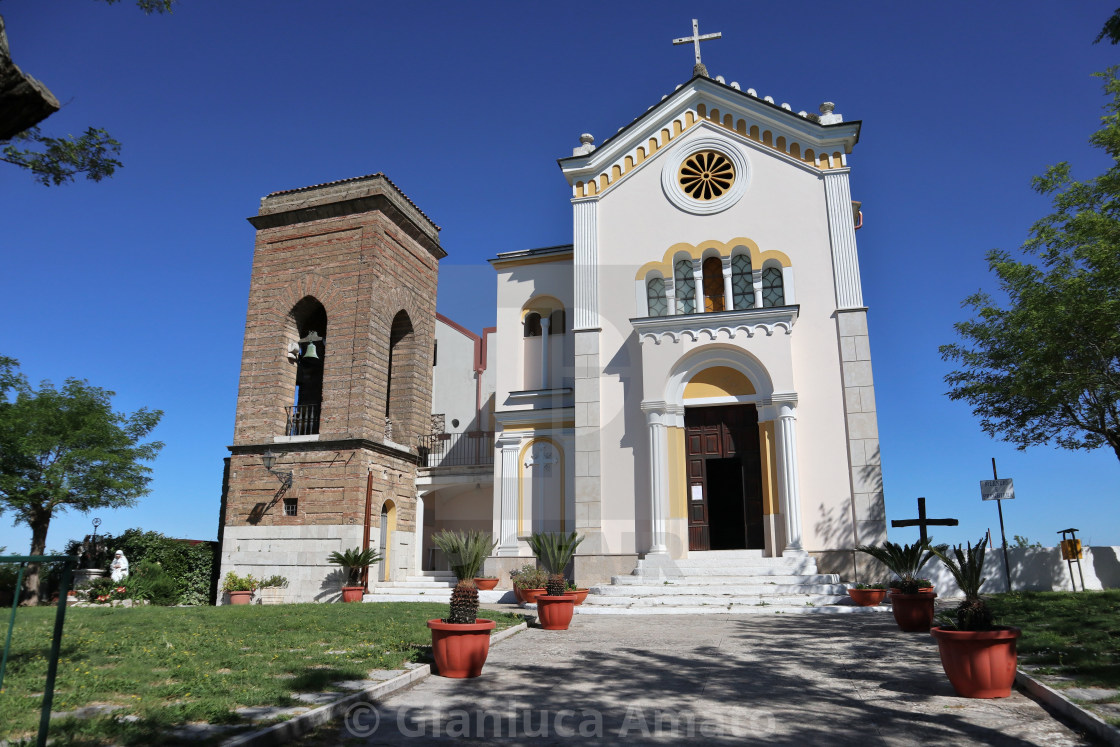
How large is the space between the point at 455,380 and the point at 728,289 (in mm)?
13041

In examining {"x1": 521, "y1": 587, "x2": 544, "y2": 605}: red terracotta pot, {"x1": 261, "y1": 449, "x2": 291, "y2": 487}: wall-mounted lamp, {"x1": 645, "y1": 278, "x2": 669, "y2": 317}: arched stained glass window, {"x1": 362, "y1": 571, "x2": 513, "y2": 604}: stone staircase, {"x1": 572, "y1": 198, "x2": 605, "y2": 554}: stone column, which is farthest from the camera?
{"x1": 261, "y1": 449, "x2": 291, "y2": 487}: wall-mounted lamp

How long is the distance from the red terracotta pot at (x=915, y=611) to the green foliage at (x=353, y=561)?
1255 cm

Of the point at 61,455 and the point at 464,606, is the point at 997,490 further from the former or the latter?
the point at 61,455

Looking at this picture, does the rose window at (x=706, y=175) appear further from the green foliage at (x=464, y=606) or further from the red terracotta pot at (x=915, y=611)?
the green foliage at (x=464, y=606)

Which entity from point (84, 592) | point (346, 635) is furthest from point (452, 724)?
point (84, 592)

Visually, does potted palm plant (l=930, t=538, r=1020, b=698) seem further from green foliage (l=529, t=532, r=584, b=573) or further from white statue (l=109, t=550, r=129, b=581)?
white statue (l=109, t=550, r=129, b=581)

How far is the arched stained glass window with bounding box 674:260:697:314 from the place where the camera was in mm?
18172

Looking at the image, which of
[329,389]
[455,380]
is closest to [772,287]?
[329,389]

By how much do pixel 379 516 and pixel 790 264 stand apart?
1278 cm

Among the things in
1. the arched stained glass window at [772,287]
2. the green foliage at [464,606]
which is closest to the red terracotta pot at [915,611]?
the green foliage at [464,606]

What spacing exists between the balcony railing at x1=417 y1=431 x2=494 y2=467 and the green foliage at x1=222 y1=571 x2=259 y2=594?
592cm

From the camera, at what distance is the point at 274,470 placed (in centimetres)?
1947

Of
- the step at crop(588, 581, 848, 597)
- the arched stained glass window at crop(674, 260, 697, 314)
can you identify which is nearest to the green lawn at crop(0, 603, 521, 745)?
the step at crop(588, 581, 848, 597)

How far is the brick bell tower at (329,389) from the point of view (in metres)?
18.8
